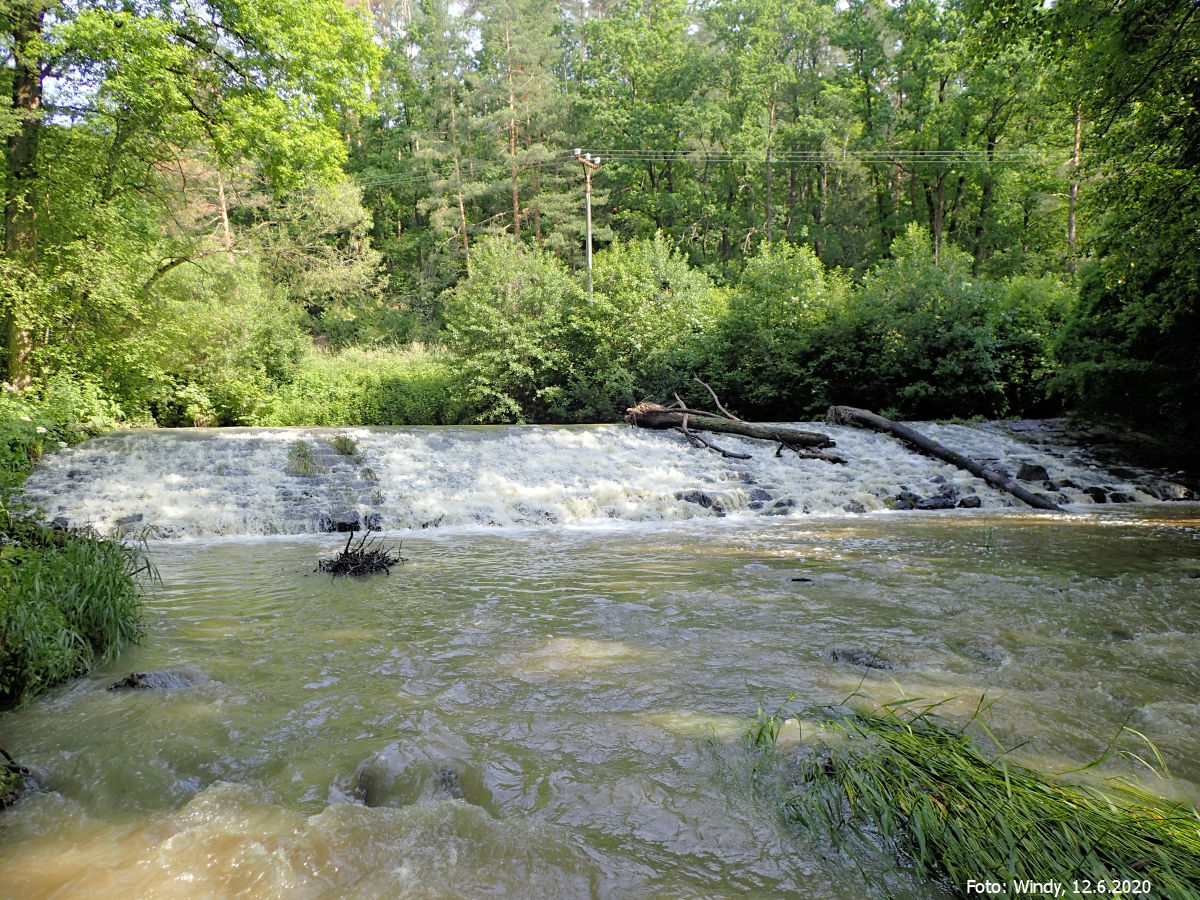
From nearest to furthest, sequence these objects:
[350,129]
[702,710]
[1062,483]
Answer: [702,710] < [1062,483] < [350,129]

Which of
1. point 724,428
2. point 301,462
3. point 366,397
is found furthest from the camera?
point 366,397

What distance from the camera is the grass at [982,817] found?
1.81 metres

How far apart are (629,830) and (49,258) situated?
1595 centimetres

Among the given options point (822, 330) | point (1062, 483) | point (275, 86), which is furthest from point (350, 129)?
point (1062, 483)

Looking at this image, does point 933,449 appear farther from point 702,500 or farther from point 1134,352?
point 702,500

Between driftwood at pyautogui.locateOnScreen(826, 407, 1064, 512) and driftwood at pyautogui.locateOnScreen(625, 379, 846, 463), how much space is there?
1.65 meters

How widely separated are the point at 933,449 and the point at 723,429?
387 cm

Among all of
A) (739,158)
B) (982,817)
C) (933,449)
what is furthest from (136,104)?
(739,158)

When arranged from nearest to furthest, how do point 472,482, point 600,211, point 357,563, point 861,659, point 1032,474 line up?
point 861,659 → point 357,563 → point 472,482 → point 1032,474 → point 600,211

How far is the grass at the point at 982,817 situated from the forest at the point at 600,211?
6.99 m

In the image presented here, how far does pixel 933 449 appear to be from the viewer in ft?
40.8

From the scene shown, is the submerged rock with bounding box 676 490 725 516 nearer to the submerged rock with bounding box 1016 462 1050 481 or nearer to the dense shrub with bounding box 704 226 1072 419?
the submerged rock with bounding box 1016 462 1050 481

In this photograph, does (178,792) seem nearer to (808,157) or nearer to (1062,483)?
(1062,483)

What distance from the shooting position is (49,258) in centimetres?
1323
